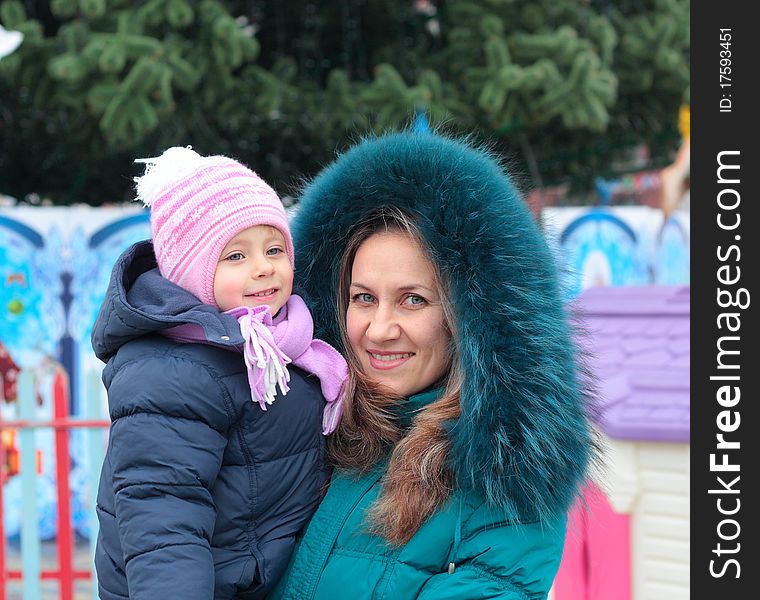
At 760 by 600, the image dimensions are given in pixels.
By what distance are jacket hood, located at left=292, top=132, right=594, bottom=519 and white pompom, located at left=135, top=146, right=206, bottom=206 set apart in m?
0.41

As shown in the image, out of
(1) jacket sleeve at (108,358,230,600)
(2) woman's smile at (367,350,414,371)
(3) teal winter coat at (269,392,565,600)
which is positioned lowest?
(3) teal winter coat at (269,392,565,600)

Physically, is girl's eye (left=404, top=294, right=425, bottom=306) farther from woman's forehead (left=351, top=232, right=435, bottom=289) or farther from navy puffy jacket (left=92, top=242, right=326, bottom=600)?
navy puffy jacket (left=92, top=242, right=326, bottom=600)

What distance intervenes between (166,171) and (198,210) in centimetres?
15

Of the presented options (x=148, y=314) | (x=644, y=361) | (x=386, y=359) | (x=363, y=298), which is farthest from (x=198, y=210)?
(x=644, y=361)

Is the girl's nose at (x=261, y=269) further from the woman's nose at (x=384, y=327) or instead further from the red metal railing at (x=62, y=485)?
the red metal railing at (x=62, y=485)

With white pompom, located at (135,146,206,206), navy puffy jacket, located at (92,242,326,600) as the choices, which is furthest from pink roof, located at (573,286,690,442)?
white pompom, located at (135,146,206,206)

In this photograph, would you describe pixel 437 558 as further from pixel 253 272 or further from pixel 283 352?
pixel 253 272

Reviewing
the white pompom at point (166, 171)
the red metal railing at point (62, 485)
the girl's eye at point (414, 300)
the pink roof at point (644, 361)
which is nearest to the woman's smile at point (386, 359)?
the girl's eye at point (414, 300)

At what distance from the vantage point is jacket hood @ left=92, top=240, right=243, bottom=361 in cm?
194

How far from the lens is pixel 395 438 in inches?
84.9

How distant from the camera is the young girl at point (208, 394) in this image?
5.90 feet
